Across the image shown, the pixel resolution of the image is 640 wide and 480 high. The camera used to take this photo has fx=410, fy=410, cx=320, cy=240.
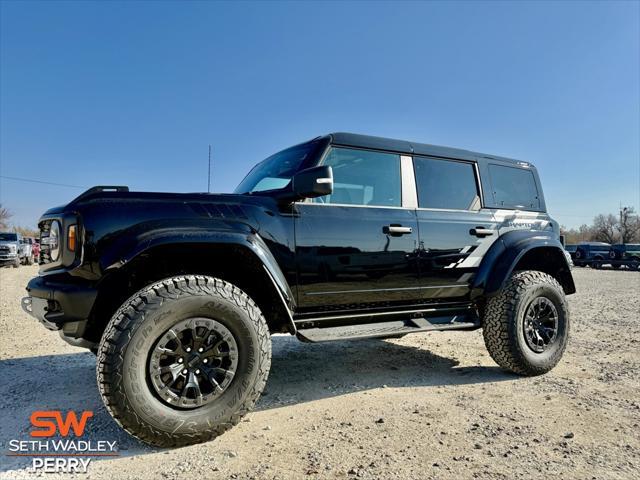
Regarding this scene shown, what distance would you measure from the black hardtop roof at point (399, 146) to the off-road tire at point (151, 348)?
1.60m

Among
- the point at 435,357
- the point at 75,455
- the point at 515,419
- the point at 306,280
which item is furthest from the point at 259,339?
the point at 435,357

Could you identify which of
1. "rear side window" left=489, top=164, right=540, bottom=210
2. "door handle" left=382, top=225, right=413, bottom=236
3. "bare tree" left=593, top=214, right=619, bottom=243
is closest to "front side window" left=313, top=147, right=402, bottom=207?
"door handle" left=382, top=225, right=413, bottom=236

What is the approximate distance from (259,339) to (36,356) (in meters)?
Answer: 3.30

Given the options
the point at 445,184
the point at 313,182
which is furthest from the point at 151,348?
the point at 445,184

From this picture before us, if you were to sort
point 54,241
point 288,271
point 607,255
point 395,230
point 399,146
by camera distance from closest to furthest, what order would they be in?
point 54,241
point 288,271
point 395,230
point 399,146
point 607,255

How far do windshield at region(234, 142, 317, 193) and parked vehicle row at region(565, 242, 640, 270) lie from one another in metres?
27.1

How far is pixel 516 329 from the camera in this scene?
3758mm

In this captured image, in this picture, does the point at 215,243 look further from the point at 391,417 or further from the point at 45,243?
the point at 391,417

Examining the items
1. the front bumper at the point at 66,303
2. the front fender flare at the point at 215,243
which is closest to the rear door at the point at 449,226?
the front fender flare at the point at 215,243

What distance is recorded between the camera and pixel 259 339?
262cm

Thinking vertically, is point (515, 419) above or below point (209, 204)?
below

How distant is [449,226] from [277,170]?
5.38 feet

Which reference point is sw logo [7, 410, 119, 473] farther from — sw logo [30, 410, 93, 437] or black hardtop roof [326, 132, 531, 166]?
black hardtop roof [326, 132, 531, 166]

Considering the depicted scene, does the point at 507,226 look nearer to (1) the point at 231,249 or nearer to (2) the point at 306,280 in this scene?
(2) the point at 306,280
